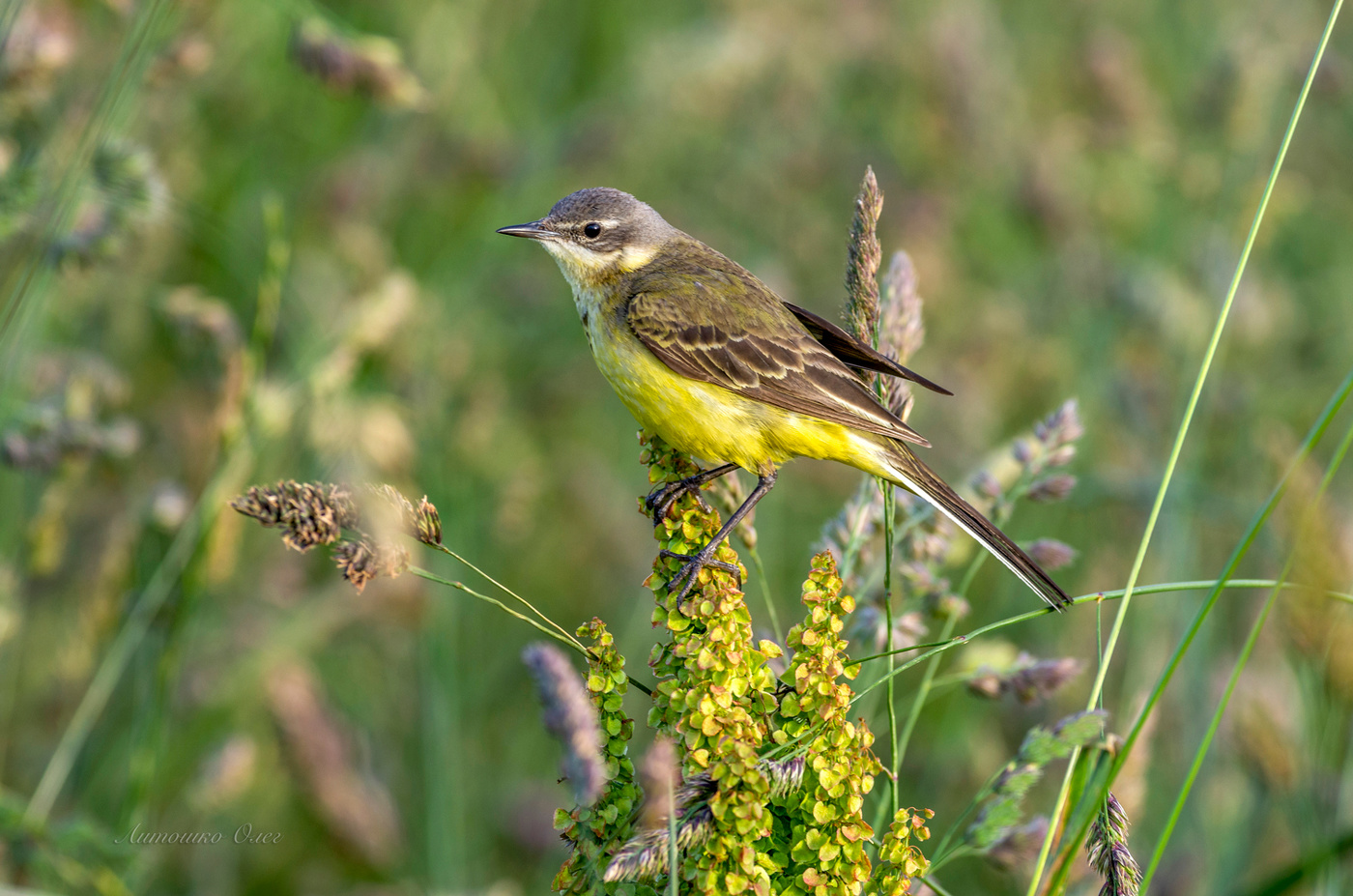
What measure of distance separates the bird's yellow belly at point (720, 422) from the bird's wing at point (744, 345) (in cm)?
6

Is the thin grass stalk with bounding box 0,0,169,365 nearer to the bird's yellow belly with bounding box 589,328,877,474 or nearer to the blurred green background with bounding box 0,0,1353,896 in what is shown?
the blurred green background with bounding box 0,0,1353,896

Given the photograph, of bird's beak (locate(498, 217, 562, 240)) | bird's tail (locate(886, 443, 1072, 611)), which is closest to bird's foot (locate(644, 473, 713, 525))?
bird's tail (locate(886, 443, 1072, 611))

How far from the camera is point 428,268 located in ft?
22.9

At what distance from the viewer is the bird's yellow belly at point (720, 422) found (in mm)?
3805

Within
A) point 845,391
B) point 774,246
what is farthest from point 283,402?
point 774,246

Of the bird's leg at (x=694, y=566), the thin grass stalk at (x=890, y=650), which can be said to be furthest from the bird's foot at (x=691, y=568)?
the thin grass stalk at (x=890, y=650)

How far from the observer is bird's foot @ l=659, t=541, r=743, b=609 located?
2.41 meters

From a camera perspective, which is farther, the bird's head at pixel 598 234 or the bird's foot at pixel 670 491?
the bird's head at pixel 598 234

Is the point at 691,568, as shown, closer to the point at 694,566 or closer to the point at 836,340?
the point at 694,566

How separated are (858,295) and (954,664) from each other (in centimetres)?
186

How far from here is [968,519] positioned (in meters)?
3.29

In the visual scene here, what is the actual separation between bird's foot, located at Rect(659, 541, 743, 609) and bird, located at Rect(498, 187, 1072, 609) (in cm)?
65

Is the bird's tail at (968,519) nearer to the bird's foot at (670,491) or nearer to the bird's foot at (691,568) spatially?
the bird's foot at (670,491)

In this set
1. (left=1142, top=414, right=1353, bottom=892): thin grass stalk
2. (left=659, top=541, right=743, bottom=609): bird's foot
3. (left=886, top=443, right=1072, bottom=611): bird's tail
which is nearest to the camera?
(left=1142, top=414, right=1353, bottom=892): thin grass stalk
